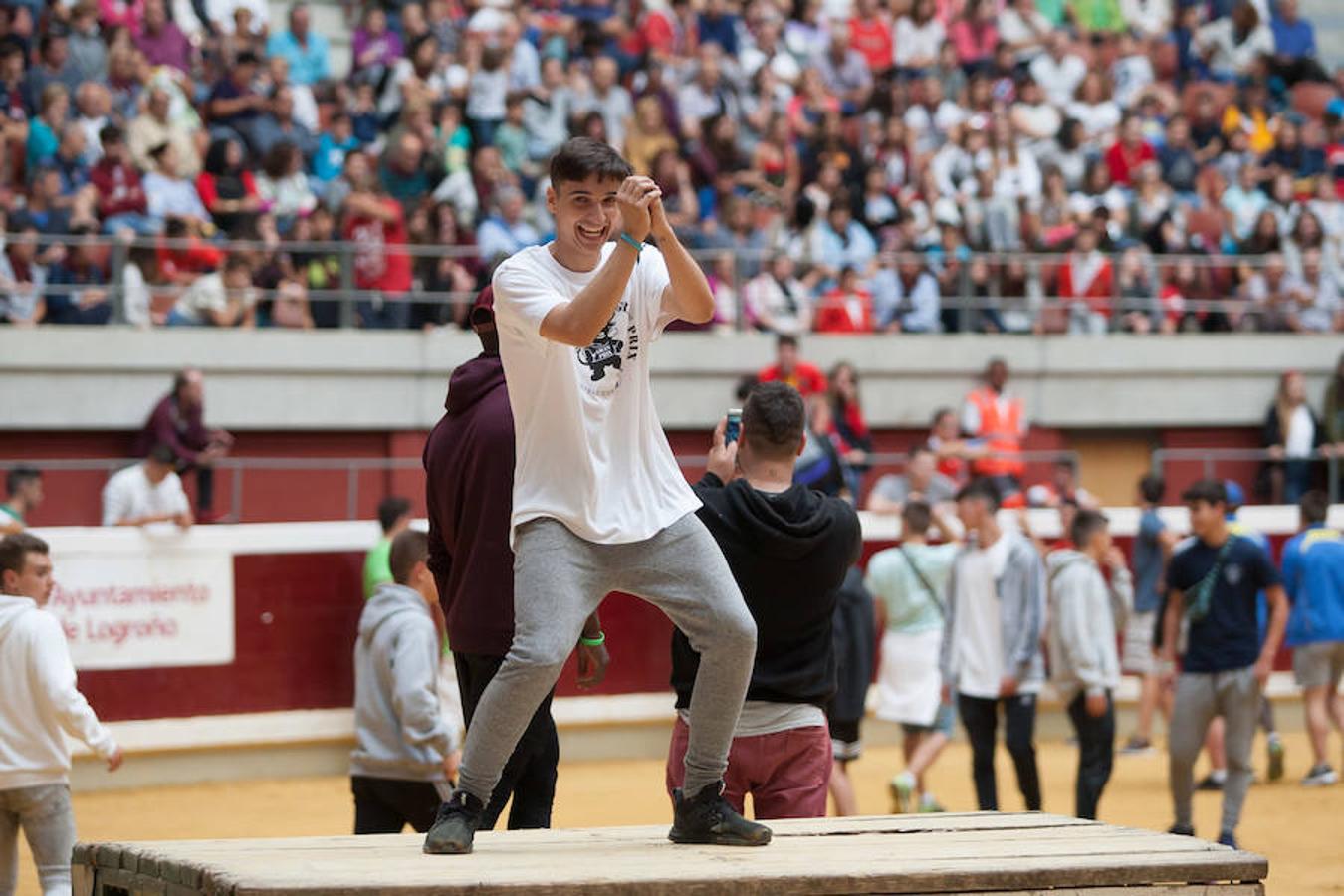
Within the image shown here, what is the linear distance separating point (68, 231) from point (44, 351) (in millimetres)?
980

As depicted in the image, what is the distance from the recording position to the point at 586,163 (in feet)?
19.6

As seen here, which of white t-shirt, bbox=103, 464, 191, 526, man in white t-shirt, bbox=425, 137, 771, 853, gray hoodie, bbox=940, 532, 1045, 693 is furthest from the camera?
white t-shirt, bbox=103, 464, 191, 526

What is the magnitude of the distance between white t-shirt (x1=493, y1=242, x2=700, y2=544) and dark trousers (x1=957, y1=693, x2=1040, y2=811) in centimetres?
629

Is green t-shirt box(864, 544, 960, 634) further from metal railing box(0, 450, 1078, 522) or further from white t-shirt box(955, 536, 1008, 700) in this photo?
metal railing box(0, 450, 1078, 522)

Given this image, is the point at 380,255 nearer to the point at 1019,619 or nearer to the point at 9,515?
the point at 9,515

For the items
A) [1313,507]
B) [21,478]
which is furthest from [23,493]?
[1313,507]

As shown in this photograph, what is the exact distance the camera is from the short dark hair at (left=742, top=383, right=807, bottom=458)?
7.30 m

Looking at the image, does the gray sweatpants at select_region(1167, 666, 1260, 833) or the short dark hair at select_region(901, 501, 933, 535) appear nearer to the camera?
the gray sweatpants at select_region(1167, 666, 1260, 833)

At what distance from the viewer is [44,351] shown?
1784 centimetres

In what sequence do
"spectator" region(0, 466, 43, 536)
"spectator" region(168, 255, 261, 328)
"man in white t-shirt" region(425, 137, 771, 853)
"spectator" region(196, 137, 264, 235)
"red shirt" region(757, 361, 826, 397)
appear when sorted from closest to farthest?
"man in white t-shirt" region(425, 137, 771, 853), "spectator" region(0, 466, 43, 536), "red shirt" region(757, 361, 826, 397), "spectator" region(168, 255, 261, 328), "spectator" region(196, 137, 264, 235)

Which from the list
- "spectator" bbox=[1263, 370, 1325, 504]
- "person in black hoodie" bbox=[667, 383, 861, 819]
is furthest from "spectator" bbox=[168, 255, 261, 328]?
"person in black hoodie" bbox=[667, 383, 861, 819]

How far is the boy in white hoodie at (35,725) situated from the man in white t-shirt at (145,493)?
7.06 meters

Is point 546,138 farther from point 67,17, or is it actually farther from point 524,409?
point 524,409

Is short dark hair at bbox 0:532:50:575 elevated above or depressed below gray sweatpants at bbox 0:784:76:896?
above
